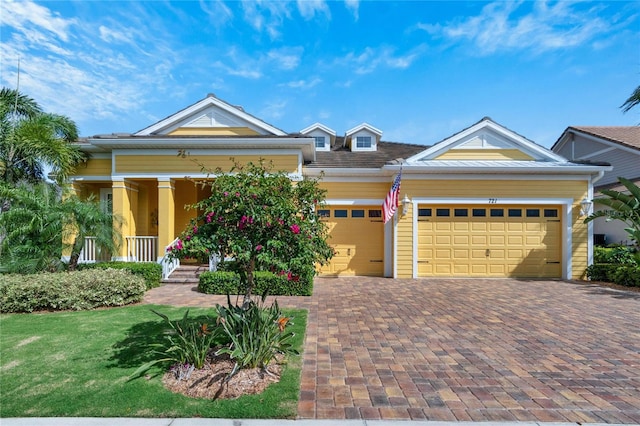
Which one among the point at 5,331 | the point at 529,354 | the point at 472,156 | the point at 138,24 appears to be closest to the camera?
the point at 529,354

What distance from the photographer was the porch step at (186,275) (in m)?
10.1

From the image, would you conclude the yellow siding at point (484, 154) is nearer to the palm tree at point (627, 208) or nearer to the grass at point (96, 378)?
the palm tree at point (627, 208)

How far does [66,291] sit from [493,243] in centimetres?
1266

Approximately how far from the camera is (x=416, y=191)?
436 inches

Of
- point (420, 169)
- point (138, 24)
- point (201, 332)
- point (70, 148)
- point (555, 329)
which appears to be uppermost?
point (138, 24)

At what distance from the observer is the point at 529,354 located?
4.52 m

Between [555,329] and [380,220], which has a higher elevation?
[380,220]

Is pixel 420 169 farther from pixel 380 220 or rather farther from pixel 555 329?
pixel 555 329

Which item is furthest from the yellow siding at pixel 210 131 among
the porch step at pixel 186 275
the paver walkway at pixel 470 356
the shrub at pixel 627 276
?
the shrub at pixel 627 276

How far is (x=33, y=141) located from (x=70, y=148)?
1.25 metres

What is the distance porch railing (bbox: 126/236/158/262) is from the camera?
11.0 meters

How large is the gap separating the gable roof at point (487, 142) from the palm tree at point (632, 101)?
2.19 meters

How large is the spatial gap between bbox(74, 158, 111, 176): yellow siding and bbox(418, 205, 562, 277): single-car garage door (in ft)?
38.8

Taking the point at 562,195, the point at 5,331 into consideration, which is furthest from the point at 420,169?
the point at 5,331
